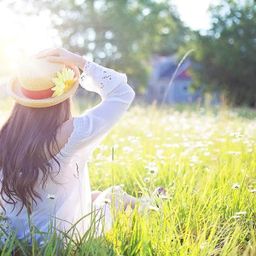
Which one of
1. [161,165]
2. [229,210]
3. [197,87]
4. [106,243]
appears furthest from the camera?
[197,87]

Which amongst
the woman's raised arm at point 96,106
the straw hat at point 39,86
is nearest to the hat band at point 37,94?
the straw hat at point 39,86

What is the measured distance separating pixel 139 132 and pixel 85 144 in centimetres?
A: 406

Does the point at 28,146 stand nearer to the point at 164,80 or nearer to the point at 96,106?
the point at 96,106

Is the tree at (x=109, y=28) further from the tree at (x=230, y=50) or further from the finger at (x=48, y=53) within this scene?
the finger at (x=48, y=53)

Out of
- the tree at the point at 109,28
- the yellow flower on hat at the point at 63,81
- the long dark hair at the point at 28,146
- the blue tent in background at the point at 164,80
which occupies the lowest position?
the blue tent in background at the point at 164,80

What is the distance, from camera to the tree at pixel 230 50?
2783 centimetres

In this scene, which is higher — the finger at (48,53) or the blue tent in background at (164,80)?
the finger at (48,53)

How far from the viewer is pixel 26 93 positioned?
9.10ft

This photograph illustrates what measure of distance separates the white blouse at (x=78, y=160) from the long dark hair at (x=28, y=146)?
0.25 feet

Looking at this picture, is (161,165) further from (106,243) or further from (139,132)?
(139,132)

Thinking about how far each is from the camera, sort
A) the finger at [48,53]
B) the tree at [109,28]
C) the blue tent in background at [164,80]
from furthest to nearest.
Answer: the blue tent in background at [164,80]
the tree at [109,28]
the finger at [48,53]

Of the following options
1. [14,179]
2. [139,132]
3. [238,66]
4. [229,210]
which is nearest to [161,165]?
[229,210]

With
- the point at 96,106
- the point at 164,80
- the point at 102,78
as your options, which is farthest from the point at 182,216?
the point at 164,80

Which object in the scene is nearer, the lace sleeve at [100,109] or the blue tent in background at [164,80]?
the lace sleeve at [100,109]
